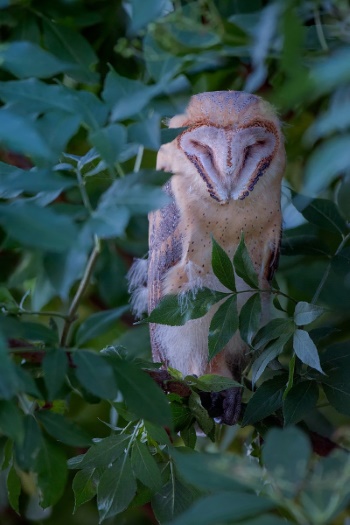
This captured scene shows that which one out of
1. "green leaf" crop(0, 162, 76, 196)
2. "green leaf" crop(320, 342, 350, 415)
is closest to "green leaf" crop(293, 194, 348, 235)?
"green leaf" crop(320, 342, 350, 415)

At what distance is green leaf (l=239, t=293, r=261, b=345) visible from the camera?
1271 millimetres

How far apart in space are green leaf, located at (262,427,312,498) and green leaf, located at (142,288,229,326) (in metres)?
0.52

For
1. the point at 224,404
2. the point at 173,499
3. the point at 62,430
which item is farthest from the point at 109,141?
the point at 224,404

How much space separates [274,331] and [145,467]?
313 millimetres

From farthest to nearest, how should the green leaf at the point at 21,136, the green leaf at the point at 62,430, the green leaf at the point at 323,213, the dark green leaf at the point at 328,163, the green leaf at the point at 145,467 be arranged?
the green leaf at the point at 323,213 < the green leaf at the point at 145,467 < the green leaf at the point at 62,430 < the green leaf at the point at 21,136 < the dark green leaf at the point at 328,163

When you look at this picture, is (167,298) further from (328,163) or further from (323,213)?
(328,163)

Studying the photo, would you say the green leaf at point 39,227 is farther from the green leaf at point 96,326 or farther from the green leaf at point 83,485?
the green leaf at point 83,485

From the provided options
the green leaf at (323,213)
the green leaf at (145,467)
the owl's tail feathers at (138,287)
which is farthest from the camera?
the owl's tail feathers at (138,287)

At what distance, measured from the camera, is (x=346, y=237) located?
5.13ft

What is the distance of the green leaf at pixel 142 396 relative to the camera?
3.18 ft

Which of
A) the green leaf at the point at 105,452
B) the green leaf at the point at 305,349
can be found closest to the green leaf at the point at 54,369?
the green leaf at the point at 105,452

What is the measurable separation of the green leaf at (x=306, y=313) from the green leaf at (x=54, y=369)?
18.2 inches

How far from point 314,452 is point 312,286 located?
450 mm

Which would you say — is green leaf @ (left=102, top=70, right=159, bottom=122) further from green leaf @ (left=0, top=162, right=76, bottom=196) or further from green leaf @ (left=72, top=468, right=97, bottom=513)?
green leaf @ (left=72, top=468, right=97, bottom=513)
